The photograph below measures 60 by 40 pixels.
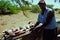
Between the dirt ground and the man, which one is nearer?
the man

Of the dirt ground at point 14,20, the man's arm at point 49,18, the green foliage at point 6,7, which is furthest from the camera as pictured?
the green foliage at point 6,7

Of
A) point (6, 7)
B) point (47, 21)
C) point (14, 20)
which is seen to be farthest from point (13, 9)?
point (47, 21)

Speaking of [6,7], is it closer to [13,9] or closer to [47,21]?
[13,9]

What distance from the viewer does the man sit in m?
2.37

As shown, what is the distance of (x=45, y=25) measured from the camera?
2.44 m

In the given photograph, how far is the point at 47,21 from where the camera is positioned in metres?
2.40

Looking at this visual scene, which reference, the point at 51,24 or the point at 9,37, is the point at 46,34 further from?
the point at 9,37

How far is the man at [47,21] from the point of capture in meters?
2.37

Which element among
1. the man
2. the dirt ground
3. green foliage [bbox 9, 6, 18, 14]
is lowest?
the dirt ground

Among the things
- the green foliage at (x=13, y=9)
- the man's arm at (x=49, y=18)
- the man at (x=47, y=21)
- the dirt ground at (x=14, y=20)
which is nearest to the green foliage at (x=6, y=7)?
the green foliage at (x=13, y=9)

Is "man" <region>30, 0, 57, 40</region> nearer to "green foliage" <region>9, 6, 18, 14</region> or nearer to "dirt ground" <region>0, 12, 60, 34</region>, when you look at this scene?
"dirt ground" <region>0, 12, 60, 34</region>

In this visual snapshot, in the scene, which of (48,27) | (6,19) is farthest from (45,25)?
(6,19)

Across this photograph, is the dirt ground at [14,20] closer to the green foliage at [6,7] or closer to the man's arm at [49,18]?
the green foliage at [6,7]

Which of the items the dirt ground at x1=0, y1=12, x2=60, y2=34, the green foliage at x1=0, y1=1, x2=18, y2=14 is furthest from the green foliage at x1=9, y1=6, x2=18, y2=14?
the dirt ground at x1=0, y1=12, x2=60, y2=34
